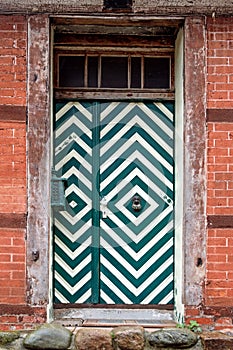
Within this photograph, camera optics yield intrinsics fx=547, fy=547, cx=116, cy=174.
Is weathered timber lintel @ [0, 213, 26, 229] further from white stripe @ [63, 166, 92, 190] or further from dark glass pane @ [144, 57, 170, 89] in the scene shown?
dark glass pane @ [144, 57, 170, 89]

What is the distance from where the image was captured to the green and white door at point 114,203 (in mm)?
5871

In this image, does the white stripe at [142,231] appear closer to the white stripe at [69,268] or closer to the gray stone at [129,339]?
the white stripe at [69,268]

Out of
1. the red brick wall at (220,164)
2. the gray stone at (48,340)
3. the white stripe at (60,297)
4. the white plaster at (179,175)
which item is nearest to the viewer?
the gray stone at (48,340)

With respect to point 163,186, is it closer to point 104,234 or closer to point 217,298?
point 104,234

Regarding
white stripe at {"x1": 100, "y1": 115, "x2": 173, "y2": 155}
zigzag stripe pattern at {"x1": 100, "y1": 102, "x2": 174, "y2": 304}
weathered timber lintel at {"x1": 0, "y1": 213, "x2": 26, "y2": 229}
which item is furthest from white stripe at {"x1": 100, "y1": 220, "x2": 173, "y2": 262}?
weathered timber lintel at {"x1": 0, "y1": 213, "x2": 26, "y2": 229}

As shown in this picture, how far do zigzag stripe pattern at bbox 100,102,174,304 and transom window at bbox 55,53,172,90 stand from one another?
24 cm

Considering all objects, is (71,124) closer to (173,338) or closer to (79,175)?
(79,175)

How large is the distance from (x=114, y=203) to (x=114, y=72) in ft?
4.66

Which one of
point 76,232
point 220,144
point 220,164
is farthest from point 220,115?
point 76,232

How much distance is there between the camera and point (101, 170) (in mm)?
5906

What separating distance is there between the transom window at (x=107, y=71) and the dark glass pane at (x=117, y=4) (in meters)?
0.65

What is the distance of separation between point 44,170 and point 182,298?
72.8 inches

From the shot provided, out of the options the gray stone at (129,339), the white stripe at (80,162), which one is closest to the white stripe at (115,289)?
the gray stone at (129,339)

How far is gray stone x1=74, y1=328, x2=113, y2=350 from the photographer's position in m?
5.17
